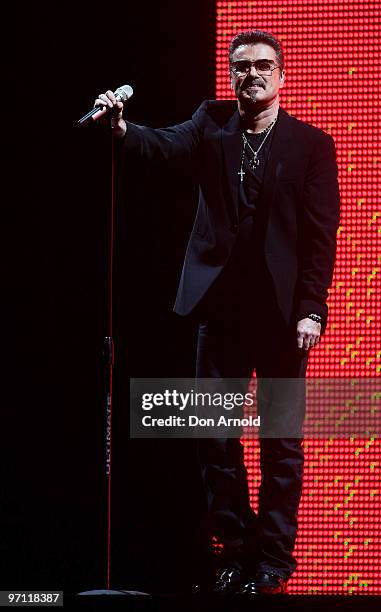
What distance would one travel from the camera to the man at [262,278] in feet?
9.23

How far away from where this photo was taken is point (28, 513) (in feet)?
10.8

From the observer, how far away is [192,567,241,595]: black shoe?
2.77 metres

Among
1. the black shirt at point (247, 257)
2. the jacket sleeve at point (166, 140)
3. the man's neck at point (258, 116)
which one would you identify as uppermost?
the man's neck at point (258, 116)

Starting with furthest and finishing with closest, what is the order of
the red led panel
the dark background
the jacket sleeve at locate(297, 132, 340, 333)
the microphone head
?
the dark background → the red led panel → the jacket sleeve at locate(297, 132, 340, 333) → the microphone head

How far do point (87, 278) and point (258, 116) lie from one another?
0.85 m

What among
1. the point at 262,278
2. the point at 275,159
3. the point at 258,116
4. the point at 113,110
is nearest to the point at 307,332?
the point at 262,278

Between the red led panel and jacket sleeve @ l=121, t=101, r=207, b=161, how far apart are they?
352 millimetres

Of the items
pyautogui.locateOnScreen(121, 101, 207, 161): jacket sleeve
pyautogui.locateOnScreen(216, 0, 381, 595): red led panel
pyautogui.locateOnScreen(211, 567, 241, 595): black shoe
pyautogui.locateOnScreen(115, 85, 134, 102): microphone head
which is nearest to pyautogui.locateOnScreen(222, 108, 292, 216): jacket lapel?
pyautogui.locateOnScreen(121, 101, 207, 161): jacket sleeve

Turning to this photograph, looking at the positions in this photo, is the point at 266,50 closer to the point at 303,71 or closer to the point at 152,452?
the point at 303,71

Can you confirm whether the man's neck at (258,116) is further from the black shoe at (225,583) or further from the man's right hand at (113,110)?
the black shoe at (225,583)

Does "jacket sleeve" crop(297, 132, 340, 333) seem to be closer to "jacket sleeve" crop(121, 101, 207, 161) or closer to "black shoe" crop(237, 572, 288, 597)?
"jacket sleeve" crop(121, 101, 207, 161)

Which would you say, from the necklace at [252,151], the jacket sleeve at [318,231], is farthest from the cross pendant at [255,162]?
the jacket sleeve at [318,231]

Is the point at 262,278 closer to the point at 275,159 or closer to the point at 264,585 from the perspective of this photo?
the point at 275,159

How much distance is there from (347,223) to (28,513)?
1.45 m
